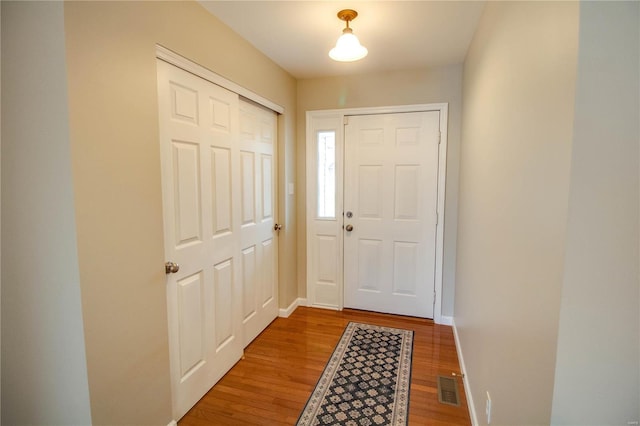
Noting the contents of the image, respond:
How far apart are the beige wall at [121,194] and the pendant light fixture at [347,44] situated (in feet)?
2.82

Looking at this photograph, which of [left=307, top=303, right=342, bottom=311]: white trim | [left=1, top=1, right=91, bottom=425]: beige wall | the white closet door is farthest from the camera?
[left=307, top=303, right=342, bottom=311]: white trim

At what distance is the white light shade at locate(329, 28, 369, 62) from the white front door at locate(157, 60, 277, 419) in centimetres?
82

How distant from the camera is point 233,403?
1.99 m

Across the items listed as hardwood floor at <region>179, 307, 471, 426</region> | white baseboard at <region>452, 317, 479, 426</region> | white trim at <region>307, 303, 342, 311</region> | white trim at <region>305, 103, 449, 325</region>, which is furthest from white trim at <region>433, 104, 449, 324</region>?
white trim at <region>307, 303, 342, 311</region>

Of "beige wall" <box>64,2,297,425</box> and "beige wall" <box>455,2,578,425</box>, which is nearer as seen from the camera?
"beige wall" <box>455,2,578,425</box>

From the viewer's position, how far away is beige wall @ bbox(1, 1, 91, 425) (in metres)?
1.20

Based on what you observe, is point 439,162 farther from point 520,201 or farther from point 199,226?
point 199,226

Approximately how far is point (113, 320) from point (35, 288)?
13.3 inches

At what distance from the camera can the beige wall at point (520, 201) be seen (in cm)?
84

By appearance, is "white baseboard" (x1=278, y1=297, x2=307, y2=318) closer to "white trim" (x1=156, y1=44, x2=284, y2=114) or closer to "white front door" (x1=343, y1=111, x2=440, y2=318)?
"white front door" (x1=343, y1=111, x2=440, y2=318)

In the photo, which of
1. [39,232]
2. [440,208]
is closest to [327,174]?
[440,208]

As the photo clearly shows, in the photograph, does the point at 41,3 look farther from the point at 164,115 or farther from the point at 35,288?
the point at 35,288

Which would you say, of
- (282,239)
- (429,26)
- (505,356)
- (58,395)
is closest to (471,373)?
(505,356)

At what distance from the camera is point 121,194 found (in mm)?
Result: 1396
